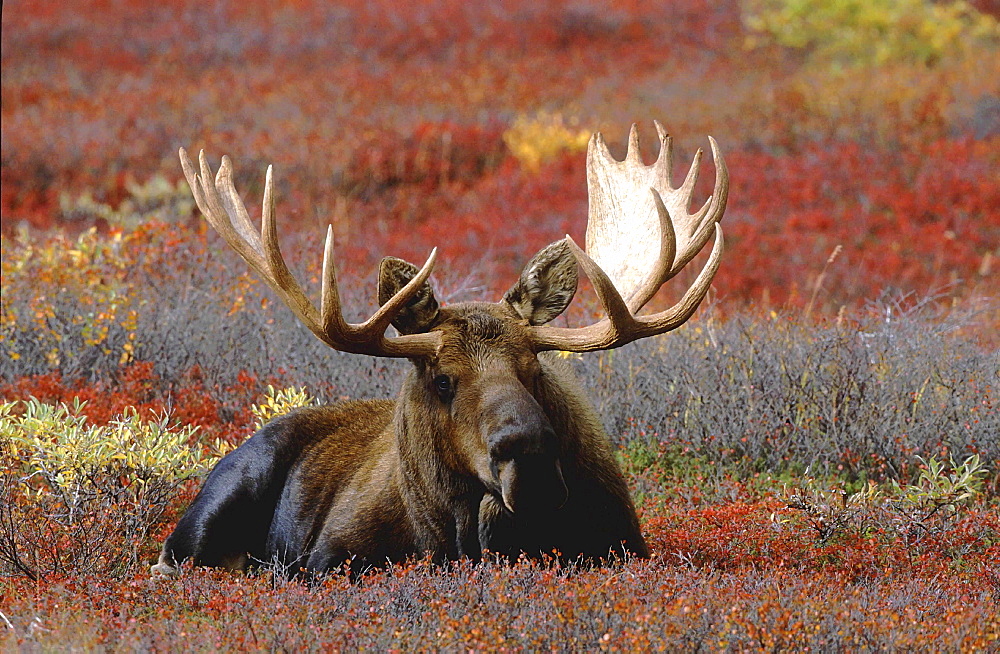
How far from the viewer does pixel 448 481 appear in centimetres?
480

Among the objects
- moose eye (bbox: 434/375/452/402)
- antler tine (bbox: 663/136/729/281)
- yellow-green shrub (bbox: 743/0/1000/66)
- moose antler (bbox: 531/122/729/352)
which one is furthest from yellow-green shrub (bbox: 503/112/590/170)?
moose eye (bbox: 434/375/452/402)

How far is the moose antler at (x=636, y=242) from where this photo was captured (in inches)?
182

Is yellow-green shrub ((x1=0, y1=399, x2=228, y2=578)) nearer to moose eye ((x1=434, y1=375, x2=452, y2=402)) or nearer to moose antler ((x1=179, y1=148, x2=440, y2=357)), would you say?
moose antler ((x1=179, y1=148, x2=440, y2=357))

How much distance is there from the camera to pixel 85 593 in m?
4.63

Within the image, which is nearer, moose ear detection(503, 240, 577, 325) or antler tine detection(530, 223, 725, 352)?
antler tine detection(530, 223, 725, 352)

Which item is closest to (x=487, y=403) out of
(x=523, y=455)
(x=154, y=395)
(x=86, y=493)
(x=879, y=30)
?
(x=523, y=455)

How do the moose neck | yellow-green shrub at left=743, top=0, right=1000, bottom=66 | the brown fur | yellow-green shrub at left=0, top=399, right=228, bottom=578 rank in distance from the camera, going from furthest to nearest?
yellow-green shrub at left=743, top=0, right=1000, bottom=66 < yellow-green shrub at left=0, top=399, right=228, bottom=578 < the moose neck < the brown fur

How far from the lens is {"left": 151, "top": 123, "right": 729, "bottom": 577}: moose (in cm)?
444

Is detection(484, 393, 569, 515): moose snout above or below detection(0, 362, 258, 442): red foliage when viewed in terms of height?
above

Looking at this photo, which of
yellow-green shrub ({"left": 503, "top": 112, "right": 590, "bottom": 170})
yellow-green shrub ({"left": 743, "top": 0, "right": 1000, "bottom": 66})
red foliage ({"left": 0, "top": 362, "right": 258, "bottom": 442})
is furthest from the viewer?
yellow-green shrub ({"left": 743, "top": 0, "right": 1000, "bottom": 66})

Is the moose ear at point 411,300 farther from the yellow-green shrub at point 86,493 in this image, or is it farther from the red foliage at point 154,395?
the red foliage at point 154,395

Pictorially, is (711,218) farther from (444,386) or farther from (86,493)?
(86,493)

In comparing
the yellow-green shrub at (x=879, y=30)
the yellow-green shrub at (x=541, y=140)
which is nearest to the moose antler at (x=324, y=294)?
the yellow-green shrub at (x=541, y=140)

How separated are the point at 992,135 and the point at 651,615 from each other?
44.2 ft
